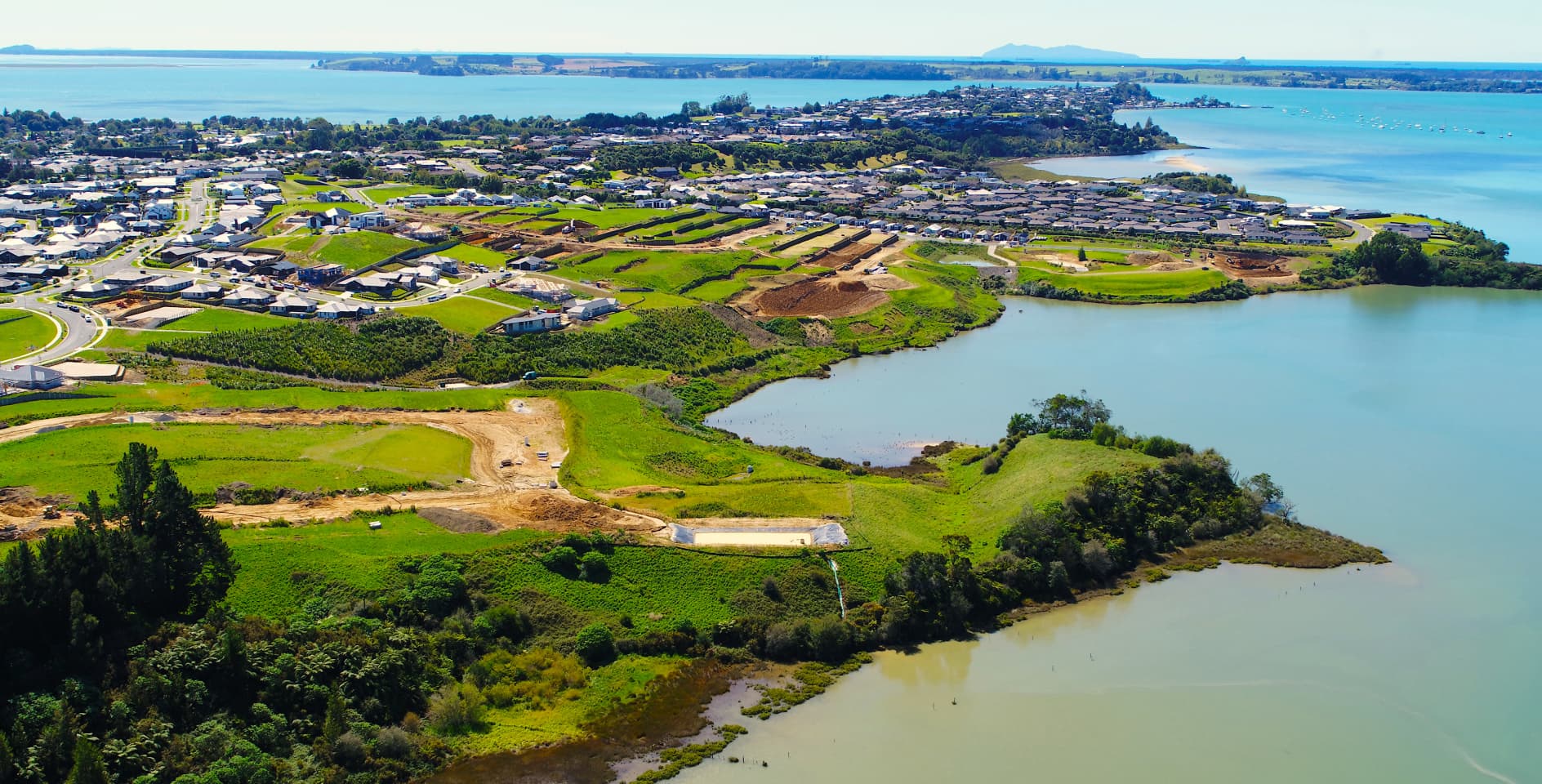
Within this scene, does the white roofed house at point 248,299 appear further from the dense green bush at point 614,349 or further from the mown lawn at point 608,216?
the mown lawn at point 608,216

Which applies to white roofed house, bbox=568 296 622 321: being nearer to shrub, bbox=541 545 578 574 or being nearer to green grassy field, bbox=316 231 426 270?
green grassy field, bbox=316 231 426 270

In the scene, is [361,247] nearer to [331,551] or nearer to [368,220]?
[368,220]

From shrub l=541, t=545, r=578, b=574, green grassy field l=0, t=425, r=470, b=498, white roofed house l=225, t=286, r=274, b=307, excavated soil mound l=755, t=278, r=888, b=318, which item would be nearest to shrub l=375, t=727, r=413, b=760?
shrub l=541, t=545, r=578, b=574

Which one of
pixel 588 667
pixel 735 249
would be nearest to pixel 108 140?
pixel 735 249

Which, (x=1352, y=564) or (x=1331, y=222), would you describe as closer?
(x=1352, y=564)

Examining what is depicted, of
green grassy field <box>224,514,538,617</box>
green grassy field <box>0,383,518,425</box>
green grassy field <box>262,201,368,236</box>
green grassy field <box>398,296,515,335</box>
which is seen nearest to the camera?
green grassy field <box>224,514,538,617</box>

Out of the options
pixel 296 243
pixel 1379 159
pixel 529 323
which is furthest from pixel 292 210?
pixel 1379 159

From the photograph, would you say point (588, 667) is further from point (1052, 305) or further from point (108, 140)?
point (108, 140)
